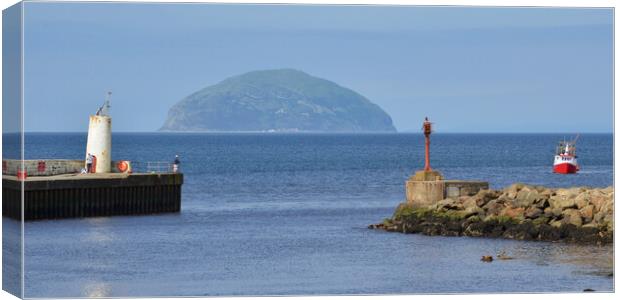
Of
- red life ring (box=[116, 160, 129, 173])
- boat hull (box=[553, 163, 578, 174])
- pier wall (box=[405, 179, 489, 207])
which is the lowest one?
boat hull (box=[553, 163, 578, 174])

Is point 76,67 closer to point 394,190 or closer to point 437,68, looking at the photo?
point 394,190

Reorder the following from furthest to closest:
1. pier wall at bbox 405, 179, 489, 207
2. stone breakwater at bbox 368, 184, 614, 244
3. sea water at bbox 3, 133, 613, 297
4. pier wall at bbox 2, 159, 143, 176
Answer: pier wall at bbox 405, 179, 489, 207, pier wall at bbox 2, 159, 143, 176, stone breakwater at bbox 368, 184, 614, 244, sea water at bbox 3, 133, 613, 297

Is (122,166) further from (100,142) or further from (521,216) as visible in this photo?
(521,216)

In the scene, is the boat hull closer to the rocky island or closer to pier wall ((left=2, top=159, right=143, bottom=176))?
the rocky island

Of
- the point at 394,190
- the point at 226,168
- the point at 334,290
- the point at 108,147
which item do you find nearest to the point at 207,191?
the point at 394,190

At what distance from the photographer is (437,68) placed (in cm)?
2519

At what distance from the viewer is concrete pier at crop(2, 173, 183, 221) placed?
2850 centimetres

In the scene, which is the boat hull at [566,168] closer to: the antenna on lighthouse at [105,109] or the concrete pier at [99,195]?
Answer: the concrete pier at [99,195]

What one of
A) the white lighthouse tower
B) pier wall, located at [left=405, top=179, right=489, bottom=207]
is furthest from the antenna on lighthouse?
pier wall, located at [left=405, top=179, right=489, bottom=207]

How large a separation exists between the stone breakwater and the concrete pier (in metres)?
5.50

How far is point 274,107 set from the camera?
63.0 metres

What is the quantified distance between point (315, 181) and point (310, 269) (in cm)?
3232

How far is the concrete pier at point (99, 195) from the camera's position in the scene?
28500mm

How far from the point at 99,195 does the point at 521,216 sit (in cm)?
817
